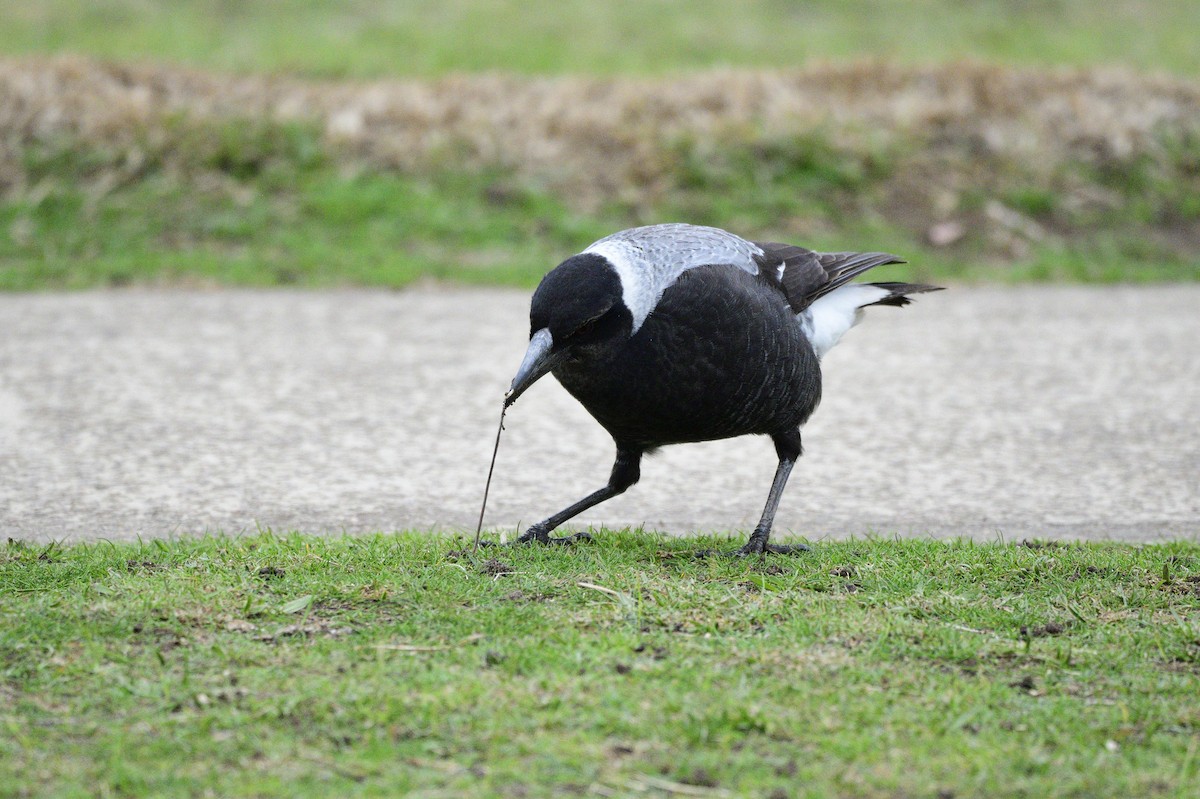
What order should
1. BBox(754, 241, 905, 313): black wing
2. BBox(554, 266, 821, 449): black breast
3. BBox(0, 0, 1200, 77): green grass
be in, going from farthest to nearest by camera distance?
1. BBox(0, 0, 1200, 77): green grass
2. BBox(754, 241, 905, 313): black wing
3. BBox(554, 266, 821, 449): black breast

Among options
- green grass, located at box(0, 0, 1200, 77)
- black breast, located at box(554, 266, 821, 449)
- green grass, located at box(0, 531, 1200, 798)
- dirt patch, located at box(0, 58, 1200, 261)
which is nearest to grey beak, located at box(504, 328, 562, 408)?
black breast, located at box(554, 266, 821, 449)

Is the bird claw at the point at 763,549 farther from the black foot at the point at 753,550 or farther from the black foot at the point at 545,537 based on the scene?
the black foot at the point at 545,537

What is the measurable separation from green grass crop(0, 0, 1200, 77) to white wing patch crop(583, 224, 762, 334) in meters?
7.20

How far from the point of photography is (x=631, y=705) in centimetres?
282

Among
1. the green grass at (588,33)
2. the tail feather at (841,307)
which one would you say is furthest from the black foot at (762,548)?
the green grass at (588,33)

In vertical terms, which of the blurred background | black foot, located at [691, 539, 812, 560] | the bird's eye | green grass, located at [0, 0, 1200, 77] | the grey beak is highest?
green grass, located at [0, 0, 1200, 77]

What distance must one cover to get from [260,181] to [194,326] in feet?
6.30

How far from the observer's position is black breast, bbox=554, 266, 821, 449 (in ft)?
12.0

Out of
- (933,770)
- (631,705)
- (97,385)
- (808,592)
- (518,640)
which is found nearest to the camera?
(933,770)

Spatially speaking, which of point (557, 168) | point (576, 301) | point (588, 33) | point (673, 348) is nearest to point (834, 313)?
point (673, 348)

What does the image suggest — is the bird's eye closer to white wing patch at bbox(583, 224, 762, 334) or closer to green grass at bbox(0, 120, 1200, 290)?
white wing patch at bbox(583, 224, 762, 334)

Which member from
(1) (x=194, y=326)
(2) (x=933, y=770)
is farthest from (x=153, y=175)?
(2) (x=933, y=770)

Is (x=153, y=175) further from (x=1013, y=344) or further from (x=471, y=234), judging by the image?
(x=1013, y=344)

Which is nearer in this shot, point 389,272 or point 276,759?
point 276,759
